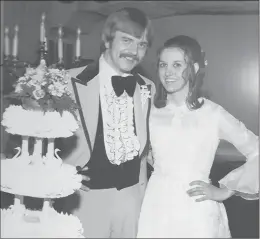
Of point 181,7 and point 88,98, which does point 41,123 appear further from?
point 181,7

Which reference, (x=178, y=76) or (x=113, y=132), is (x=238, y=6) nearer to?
(x=178, y=76)

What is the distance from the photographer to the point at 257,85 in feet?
4.10

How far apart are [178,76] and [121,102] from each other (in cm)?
21

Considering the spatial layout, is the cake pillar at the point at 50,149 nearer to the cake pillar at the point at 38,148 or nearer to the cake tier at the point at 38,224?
the cake pillar at the point at 38,148

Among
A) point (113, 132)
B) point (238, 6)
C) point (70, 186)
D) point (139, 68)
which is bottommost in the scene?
point (70, 186)

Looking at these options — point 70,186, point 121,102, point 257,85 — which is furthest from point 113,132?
point 257,85

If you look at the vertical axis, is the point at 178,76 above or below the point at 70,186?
above

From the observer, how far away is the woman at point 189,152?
1.20 meters

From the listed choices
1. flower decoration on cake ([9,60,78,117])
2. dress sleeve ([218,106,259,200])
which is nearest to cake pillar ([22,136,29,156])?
flower decoration on cake ([9,60,78,117])

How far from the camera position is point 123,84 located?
1225mm

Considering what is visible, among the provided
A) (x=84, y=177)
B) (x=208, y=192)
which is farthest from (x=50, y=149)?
(x=208, y=192)

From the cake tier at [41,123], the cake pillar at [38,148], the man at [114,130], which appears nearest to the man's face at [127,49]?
the man at [114,130]

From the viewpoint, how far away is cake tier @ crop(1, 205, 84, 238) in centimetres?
119

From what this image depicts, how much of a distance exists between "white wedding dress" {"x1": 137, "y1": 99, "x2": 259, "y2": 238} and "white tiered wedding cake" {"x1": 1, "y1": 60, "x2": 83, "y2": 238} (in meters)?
0.27
